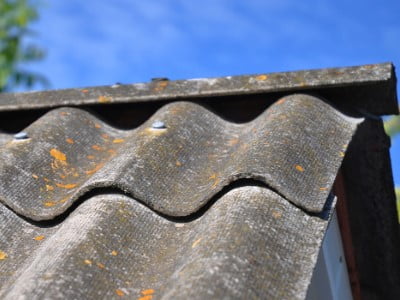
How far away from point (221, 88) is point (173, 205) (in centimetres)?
84

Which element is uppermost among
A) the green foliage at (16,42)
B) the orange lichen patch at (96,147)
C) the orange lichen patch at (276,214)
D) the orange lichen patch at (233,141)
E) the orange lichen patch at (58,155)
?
the green foliage at (16,42)

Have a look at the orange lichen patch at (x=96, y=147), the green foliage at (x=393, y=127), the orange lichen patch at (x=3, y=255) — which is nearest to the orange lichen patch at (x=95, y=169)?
the orange lichen patch at (x=96, y=147)

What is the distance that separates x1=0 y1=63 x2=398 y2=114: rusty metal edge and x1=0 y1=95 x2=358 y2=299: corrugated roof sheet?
0.09m

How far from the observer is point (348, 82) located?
238cm

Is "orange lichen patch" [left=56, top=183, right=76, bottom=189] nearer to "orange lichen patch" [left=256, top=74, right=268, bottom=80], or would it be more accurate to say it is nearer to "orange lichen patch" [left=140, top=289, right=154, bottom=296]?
"orange lichen patch" [left=140, top=289, right=154, bottom=296]

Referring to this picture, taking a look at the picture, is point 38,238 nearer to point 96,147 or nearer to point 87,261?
point 87,261

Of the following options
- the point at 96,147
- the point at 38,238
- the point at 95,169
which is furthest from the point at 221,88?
the point at 38,238

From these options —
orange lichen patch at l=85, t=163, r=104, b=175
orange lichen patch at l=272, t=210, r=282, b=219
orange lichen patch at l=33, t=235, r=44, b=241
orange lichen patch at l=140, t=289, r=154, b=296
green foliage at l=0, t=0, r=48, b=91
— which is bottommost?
orange lichen patch at l=33, t=235, r=44, b=241

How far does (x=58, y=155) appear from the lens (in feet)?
7.17

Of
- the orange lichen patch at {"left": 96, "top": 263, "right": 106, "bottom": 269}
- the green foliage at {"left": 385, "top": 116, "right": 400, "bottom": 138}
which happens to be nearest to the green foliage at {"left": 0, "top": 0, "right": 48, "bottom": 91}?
the green foliage at {"left": 385, "top": 116, "right": 400, "bottom": 138}

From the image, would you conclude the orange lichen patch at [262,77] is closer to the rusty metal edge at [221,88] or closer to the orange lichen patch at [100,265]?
the rusty metal edge at [221,88]

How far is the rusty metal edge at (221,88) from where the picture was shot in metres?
2.41

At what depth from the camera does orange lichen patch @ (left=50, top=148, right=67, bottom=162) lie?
2.17m

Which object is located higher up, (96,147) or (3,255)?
(96,147)
